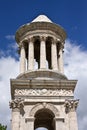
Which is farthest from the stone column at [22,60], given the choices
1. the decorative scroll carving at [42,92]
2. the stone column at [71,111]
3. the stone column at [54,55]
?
the stone column at [71,111]

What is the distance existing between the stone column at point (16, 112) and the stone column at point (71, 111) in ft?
11.3

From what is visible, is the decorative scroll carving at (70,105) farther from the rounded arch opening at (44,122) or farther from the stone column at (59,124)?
the rounded arch opening at (44,122)

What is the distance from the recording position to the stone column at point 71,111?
26805 mm

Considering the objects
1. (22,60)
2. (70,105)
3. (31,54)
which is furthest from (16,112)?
(31,54)

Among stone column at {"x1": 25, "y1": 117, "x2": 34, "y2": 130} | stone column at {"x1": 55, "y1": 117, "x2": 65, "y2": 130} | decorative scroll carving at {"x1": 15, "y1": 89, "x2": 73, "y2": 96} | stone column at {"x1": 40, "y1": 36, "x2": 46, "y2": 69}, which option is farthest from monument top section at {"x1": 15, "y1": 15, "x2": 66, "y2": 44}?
stone column at {"x1": 55, "y1": 117, "x2": 65, "y2": 130}

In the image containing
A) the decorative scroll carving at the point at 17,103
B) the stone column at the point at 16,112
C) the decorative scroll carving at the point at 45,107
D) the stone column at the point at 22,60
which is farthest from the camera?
the stone column at the point at 22,60

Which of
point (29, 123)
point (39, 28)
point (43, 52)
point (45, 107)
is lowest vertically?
point (29, 123)

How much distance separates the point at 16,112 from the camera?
1066 inches

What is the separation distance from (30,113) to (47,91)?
218 centimetres

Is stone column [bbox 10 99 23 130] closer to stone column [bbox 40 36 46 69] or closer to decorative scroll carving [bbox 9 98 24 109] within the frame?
decorative scroll carving [bbox 9 98 24 109]

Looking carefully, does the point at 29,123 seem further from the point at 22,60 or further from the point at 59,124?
the point at 22,60

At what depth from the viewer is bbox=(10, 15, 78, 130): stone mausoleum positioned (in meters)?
27.1

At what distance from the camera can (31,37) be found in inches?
1232

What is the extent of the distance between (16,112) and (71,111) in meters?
4.03
